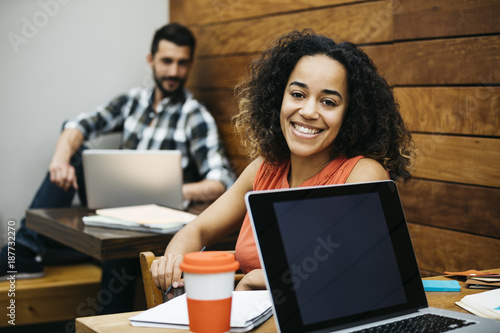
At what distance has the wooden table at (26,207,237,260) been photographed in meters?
1.76

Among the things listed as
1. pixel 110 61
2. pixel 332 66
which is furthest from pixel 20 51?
pixel 332 66

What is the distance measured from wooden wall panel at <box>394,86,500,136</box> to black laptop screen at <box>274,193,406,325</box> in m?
1.04

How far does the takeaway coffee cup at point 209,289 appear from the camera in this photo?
33.0 inches

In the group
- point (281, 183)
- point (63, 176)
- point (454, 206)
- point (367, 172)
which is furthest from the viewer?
point (63, 176)

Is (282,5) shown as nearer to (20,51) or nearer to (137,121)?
(137,121)

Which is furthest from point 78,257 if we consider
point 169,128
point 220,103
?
point 220,103

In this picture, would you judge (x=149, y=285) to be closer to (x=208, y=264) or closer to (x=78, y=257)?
(x=208, y=264)

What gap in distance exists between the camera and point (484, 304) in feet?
3.43

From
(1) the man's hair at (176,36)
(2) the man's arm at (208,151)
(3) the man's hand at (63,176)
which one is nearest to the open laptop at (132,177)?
(3) the man's hand at (63,176)

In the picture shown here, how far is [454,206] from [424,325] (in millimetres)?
1173

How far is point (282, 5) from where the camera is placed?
2754mm

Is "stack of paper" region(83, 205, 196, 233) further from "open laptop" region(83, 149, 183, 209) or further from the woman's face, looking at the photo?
the woman's face

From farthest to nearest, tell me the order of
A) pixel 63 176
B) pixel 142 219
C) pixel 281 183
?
pixel 63 176
pixel 142 219
pixel 281 183

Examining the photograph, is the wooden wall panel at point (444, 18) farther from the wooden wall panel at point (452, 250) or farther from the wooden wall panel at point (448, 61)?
the wooden wall panel at point (452, 250)
